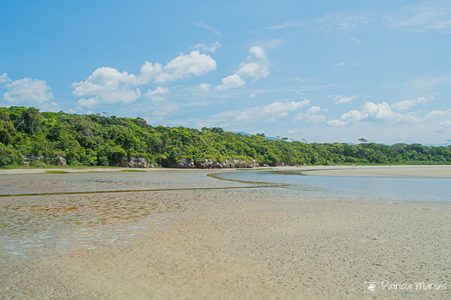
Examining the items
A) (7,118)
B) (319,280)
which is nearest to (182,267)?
(319,280)

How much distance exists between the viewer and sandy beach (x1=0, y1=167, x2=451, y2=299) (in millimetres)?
7574

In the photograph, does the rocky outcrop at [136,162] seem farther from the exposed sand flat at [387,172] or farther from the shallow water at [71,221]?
the shallow water at [71,221]

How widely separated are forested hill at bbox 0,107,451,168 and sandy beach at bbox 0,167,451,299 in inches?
2128

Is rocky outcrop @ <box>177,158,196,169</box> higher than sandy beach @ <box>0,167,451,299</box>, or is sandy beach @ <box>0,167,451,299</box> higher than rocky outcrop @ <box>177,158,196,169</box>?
rocky outcrop @ <box>177,158,196,169</box>

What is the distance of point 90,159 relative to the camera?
76.9m

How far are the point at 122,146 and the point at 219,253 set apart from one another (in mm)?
82013

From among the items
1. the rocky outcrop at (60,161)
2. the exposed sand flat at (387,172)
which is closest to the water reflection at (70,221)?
the exposed sand flat at (387,172)

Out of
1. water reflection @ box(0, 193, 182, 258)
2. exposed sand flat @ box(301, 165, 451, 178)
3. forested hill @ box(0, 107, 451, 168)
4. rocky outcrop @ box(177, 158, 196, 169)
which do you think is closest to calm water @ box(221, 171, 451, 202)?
water reflection @ box(0, 193, 182, 258)

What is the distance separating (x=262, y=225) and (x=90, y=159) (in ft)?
226

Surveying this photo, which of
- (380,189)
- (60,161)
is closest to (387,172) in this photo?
(380,189)

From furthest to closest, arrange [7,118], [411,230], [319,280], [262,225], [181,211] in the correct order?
[7,118] → [181,211] → [262,225] → [411,230] → [319,280]

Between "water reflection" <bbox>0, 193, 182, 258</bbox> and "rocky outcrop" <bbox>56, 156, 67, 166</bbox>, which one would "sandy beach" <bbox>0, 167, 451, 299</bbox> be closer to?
"water reflection" <bbox>0, 193, 182, 258</bbox>

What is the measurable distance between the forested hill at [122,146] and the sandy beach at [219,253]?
177 feet

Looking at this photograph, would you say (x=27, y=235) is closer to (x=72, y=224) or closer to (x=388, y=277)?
(x=72, y=224)
